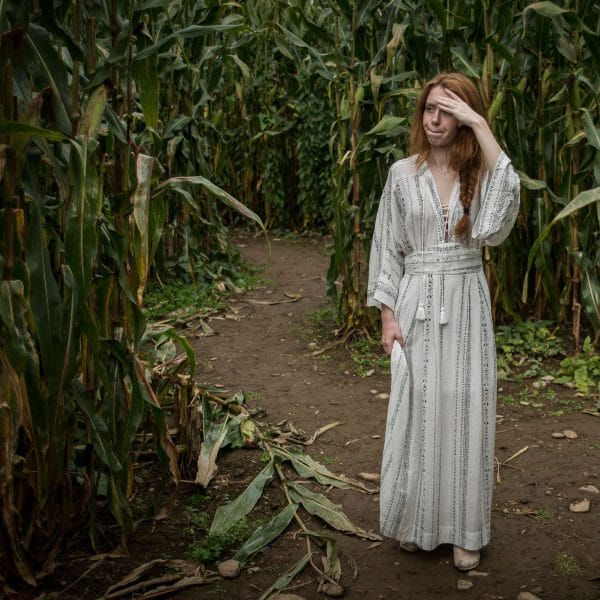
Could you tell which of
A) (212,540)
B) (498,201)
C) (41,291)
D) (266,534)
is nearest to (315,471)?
(266,534)

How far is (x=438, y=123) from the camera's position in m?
2.96

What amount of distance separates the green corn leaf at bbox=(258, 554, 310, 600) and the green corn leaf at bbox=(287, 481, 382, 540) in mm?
297

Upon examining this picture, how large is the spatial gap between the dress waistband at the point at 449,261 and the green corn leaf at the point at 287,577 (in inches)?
46.9

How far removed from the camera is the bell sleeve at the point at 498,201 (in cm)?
290

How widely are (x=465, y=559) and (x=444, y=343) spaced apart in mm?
834

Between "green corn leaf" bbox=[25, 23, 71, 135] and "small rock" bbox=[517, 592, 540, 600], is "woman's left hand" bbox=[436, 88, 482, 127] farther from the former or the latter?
"small rock" bbox=[517, 592, 540, 600]

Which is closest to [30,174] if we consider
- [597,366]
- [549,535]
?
[549,535]

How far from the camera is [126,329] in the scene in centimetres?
291

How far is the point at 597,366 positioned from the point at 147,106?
3.40 metres

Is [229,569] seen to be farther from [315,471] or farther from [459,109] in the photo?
[459,109]

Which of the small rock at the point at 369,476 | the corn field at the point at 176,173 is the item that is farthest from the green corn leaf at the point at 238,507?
the small rock at the point at 369,476

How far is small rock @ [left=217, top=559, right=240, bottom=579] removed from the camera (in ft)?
9.78

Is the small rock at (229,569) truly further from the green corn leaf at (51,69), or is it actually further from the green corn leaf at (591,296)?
the green corn leaf at (591,296)

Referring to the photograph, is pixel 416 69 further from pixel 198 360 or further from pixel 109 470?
pixel 109 470
